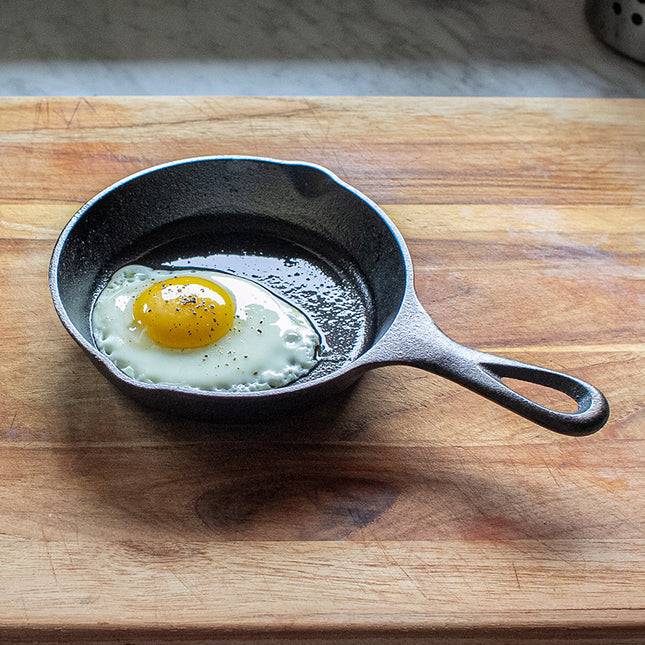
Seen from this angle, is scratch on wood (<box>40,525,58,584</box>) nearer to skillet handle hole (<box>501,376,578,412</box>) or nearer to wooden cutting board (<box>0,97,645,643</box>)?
wooden cutting board (<box>0,97,645,643</box>)

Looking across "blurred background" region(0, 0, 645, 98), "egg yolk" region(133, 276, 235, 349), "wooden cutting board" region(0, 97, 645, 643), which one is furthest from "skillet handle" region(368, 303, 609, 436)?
"blurred background" region(0, 0, 645, 98)

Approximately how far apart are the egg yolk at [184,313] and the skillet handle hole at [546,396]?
1.50 feet

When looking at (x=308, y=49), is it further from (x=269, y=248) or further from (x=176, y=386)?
(x=176, y=386)

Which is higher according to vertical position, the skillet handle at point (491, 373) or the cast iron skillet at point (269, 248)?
the skillet handle at point (491, 373)

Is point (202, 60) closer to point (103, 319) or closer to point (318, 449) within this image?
point (103, 319)

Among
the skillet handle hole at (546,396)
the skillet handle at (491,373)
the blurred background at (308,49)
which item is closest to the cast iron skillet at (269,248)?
the skillet handle at (491,373)

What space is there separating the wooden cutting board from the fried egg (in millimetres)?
66

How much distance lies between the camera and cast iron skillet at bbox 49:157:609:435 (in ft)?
3.52

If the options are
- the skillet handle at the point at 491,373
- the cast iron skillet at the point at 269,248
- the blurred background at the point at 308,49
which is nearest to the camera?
the skillet handle at the point at 491,373

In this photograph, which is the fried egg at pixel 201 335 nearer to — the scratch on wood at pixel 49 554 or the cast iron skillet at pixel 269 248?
the cast iron skillet at pixel 269 248

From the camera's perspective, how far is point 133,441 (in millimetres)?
1107

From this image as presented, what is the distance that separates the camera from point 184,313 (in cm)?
118

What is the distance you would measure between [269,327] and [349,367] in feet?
0.83

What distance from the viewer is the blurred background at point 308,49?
2045 millimetres
